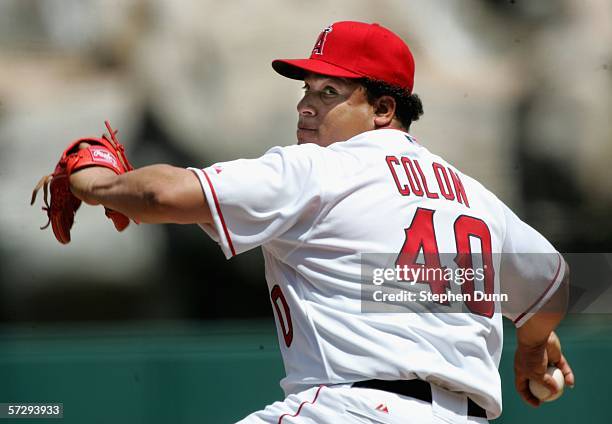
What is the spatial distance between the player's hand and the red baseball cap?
0.84 meters

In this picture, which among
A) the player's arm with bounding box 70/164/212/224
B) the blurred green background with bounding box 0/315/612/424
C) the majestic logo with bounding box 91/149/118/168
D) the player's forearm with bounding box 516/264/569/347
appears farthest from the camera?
the blurred green background with bounding box 0/315/612/424

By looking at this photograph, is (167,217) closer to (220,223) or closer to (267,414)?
(220,223)

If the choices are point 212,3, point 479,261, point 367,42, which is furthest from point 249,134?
point 479,261

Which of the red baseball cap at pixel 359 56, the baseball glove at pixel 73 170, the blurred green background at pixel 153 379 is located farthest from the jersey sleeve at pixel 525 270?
the blurred green background at pixel 153 379

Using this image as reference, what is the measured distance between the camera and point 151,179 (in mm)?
2373

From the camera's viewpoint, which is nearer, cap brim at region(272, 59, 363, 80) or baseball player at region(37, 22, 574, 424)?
baseball player at region(37, 22, 574, 424)

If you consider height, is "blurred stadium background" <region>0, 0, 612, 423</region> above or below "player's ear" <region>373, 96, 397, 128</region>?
below

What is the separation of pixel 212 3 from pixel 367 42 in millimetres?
1886

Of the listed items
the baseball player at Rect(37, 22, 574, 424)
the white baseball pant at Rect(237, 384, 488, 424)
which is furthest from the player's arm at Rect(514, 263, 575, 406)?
the white baseball pant at Rect(237, 384, 488, 424)

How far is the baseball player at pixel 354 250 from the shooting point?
241cm

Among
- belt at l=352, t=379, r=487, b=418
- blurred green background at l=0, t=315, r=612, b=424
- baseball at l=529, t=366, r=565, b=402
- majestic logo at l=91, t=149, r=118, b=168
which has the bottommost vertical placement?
blurred green background at l=0, t=315, r=612, b=424

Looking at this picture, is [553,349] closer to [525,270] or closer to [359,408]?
[525,270]

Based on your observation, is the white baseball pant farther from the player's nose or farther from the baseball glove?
the player's nose

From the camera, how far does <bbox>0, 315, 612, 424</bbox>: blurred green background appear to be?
4.36 metres
